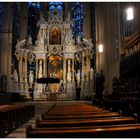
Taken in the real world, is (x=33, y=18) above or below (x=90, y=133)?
above

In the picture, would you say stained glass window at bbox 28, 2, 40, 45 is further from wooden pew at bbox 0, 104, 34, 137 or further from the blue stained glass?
wooden pew at bbox 0, 104, 34, 137

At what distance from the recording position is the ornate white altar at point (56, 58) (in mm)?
25359

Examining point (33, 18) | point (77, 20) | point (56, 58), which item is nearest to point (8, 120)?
point (56, 58)

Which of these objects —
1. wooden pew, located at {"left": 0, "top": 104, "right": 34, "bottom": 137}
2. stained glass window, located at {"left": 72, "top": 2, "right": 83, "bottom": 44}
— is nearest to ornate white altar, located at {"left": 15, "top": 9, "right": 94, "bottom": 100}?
stained glass window, located at {"left": 72, "top": 2, "right": 83, "bottom": 44}

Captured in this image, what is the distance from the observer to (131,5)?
13523mm

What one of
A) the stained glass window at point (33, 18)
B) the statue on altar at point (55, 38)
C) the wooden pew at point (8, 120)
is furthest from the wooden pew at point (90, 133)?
the stained glass window at point (33, 18)

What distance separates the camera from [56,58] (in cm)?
2647

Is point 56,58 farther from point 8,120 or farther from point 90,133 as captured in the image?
point 90,133

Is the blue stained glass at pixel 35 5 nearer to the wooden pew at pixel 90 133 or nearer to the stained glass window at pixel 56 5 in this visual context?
the stained glass window at pixel 56 5

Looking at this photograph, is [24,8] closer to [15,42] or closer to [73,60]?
[15,42]

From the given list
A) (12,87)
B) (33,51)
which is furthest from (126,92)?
(33,51)

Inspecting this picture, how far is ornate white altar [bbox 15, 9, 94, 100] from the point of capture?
2536cm

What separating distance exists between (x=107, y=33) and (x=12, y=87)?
984 cm

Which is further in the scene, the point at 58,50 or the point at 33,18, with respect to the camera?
the point at 33,18
